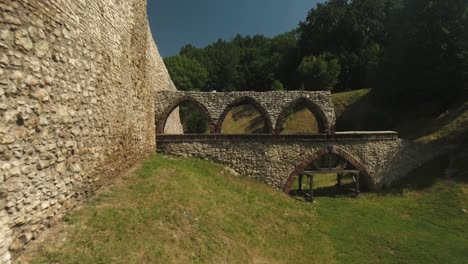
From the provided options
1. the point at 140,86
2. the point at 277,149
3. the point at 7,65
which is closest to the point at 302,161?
the point at 277,149

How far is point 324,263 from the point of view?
413 inches

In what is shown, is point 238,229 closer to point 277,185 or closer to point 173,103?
point 277,185

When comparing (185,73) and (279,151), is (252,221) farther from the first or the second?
(185,73)

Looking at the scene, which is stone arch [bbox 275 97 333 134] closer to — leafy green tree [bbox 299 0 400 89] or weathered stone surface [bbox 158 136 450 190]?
weathered stone surface [bbox 158 136 450 190]

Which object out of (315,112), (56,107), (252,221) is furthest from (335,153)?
(56,107)

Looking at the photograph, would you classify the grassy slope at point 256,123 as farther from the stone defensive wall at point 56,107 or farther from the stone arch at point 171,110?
the stone defensive wall at point 56,107

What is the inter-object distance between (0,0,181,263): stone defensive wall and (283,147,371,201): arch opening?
383 inches

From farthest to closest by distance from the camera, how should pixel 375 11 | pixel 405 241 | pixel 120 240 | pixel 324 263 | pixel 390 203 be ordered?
1. pixel 375 11
2. pixel 390 203
3. pixel 405 241
4. pixel 324 263
5. pixel 120 240

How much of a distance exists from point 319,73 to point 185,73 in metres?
19.9

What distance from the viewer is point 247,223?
11.3 meters

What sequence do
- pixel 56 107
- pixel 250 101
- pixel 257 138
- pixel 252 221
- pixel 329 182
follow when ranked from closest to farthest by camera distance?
pixel 56 107, pixel 252 221, pixel 257 138, pixel 250 101, pixel 329 182

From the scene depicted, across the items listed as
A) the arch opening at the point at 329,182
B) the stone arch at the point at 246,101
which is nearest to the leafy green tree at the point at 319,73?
the arch opening at the point at 329,182

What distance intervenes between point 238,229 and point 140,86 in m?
7.22

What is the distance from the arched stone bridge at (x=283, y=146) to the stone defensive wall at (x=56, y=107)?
20.9 ft
